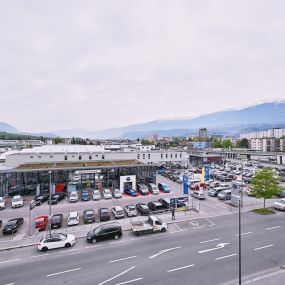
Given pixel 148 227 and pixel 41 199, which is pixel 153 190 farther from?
pixel 41 199

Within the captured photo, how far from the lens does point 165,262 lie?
19.0 metres

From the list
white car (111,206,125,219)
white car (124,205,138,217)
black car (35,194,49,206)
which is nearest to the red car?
white car (111,206,125,219)

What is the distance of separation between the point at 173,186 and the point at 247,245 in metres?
30.7

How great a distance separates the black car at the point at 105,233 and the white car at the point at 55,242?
1841 mm

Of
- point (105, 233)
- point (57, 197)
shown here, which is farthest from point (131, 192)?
point (105, 233)

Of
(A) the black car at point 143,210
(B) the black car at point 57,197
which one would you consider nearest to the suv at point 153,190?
(A) the black car at point 143,210

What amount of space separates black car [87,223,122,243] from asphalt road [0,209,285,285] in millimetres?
602

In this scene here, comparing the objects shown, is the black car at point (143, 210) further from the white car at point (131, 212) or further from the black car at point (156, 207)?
the black car at point (156, 207)

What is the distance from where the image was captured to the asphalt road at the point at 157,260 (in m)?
16.8

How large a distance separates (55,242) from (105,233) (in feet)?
16.1

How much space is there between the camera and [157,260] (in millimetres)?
19375

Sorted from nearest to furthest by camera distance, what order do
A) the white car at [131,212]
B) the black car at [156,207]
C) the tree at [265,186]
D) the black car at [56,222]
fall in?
1. the black car at [56,222]
2. the white car at [131,212]
3. the tree at [265,186]
4. the black car at [156,207]

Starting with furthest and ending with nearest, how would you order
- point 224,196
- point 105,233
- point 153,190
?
point 153,190 → point 224,196 → point 105,233

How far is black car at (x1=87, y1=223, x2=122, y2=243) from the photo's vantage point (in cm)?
2309
